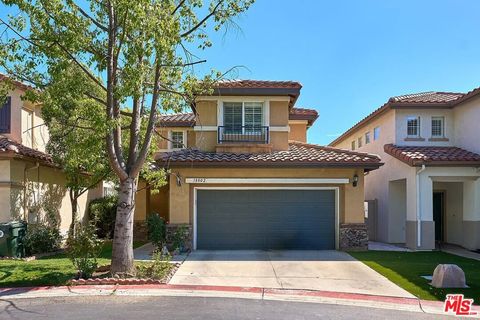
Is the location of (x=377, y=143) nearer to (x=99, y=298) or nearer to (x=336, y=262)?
(x=336, y=262)

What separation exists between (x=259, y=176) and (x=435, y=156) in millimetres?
6574

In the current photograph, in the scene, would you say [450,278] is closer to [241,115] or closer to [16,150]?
[241,115]

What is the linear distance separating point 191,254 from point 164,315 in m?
7.17

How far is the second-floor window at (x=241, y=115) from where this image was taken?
56.7 feet

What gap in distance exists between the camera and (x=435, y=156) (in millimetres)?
16844

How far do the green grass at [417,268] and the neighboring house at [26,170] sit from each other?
11.0m

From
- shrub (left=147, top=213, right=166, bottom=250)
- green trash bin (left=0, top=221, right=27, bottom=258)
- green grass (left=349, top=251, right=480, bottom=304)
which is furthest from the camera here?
shrub (left=147, top=213, right=166, bottom=250)

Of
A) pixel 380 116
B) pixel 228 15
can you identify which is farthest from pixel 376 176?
pixel 228 15

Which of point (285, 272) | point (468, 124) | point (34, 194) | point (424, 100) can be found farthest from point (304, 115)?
point (34, 194)

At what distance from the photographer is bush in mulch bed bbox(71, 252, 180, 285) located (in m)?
10.2

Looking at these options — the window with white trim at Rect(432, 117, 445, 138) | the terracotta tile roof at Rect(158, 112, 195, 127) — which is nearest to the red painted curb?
the window with white trim at Rect(432, 117, 445, 138)

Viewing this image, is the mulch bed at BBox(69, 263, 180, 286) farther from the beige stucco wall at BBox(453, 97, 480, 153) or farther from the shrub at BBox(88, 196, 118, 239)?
the beige stucco wall at BBox(453, 97, 480, 153)

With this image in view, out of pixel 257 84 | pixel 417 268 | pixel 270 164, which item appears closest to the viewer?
pixel 417 268

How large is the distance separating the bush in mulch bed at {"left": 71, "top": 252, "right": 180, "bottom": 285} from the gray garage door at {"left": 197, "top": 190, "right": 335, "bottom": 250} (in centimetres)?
454
